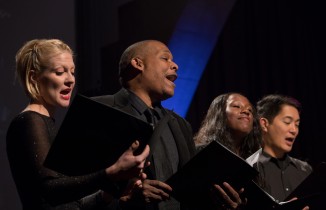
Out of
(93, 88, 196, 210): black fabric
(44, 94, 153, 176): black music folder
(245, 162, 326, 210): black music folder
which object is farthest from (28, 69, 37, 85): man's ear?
(245, 162, 326, 210): black music folder

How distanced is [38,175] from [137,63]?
1016 mm

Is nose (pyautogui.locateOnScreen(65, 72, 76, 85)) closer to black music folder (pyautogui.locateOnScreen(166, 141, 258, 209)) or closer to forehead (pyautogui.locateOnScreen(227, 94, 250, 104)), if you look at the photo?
black music folder (pyautogui.locateOnScreen(166, 141, 258, 209))

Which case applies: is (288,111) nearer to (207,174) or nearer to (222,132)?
(222,132)

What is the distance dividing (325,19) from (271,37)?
60 cm

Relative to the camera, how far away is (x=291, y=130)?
346 cm

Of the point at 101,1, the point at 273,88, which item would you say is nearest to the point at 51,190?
the point at 101,1

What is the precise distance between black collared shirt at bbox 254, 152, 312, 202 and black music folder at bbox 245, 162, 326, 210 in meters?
0.75

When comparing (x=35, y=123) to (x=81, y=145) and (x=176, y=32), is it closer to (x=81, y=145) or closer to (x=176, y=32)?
(x=81, y=145)

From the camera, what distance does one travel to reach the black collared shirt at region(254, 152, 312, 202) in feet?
10.6

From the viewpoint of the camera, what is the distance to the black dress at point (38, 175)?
168cm

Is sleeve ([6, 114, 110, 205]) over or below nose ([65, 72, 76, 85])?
below

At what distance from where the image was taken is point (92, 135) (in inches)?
66.1

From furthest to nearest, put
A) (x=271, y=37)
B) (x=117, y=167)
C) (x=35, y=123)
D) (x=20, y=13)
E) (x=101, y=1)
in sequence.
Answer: (x=271, y=37), (x=101, y=1), (x=20, y=13), (x=35, y=123), (x=117, y=167)

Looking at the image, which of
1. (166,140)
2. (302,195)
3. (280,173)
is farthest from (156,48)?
(280,173)
